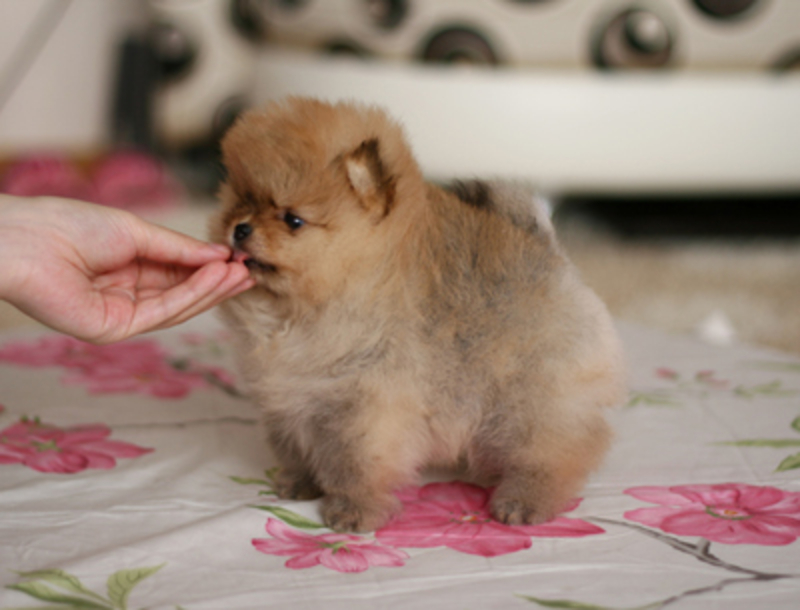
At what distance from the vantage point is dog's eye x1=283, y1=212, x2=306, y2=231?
1.00 metres

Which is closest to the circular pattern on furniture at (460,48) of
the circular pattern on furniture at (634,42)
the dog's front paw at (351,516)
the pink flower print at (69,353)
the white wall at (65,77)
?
the circular pattern on furniture at (634,42)

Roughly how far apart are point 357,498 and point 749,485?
1.84 feet

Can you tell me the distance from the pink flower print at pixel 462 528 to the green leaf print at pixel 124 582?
0.28 m

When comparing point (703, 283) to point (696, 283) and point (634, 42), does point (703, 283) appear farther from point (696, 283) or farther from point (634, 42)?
point (634, 42)

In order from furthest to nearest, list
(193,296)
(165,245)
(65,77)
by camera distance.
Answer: (65,77) < (165,245) < (193,296)

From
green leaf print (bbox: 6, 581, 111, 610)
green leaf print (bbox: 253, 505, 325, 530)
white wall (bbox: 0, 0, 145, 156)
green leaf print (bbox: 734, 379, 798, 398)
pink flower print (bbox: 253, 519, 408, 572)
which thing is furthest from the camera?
white wall (bbox: 0, 0, 145, 156)

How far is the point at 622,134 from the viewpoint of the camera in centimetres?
300

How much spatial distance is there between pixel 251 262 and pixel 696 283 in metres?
1.99

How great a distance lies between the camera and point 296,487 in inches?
44.2

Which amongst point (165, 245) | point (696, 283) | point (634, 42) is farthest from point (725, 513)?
point (634, 42)

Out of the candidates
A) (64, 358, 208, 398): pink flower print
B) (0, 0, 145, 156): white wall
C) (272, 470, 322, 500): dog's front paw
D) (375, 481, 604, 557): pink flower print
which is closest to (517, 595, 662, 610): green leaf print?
(375, 481, 604, 557): pink flower print

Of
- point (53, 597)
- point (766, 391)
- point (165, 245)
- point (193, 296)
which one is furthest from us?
point (766, 391)

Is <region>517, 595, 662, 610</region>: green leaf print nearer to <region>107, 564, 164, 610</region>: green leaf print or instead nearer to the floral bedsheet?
the floral bedsheet

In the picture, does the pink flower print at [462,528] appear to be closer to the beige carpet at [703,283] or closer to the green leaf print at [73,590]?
the green leaf print at [73,590]
